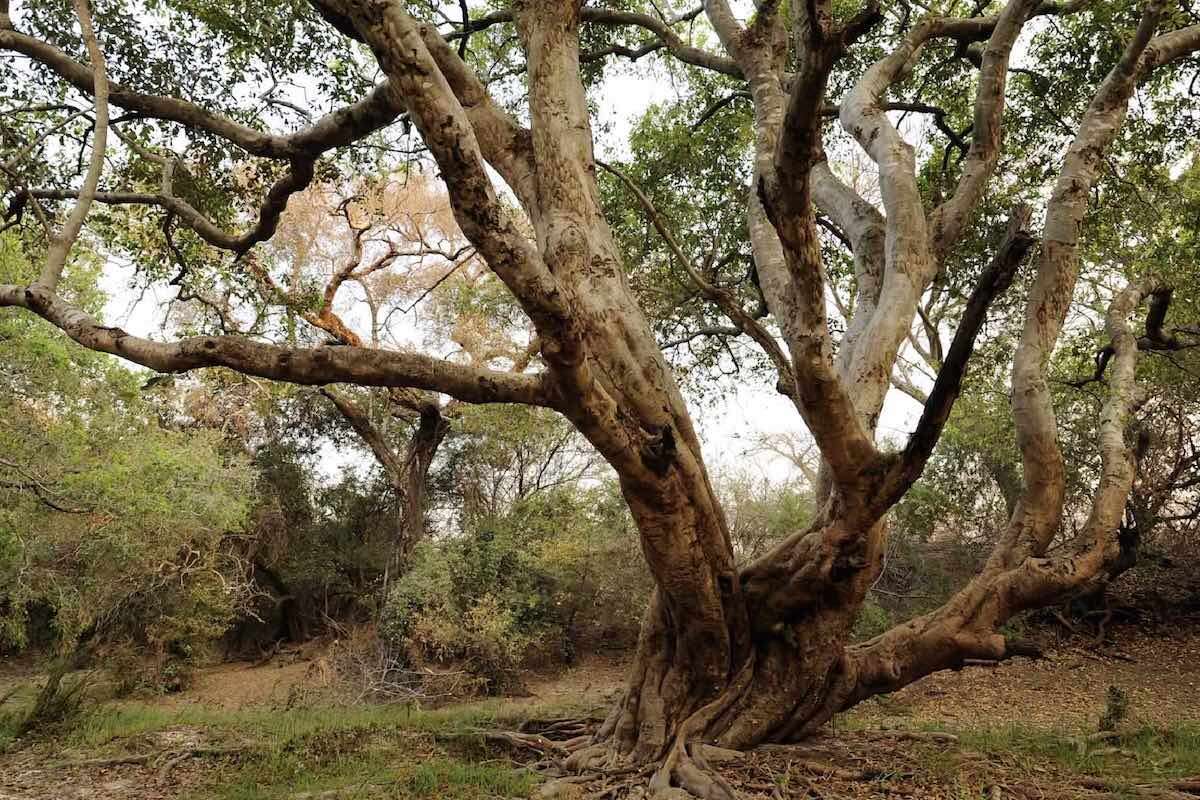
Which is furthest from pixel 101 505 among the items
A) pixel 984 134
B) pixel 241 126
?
pixel 984 134

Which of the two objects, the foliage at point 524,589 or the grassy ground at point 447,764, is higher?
the foliage at point 524,589

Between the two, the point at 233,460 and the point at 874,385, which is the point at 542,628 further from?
the point at 874,385

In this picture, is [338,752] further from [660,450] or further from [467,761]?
[660,450]

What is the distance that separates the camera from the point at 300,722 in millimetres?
6441

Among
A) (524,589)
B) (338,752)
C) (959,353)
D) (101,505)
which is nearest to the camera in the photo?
(959,353)

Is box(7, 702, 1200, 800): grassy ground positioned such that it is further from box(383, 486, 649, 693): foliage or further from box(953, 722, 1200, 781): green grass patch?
box(383, 486, 649, 693): foliage

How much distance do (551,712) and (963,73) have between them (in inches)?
289

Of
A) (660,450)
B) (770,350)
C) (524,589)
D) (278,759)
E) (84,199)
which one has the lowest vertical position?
(278,759)

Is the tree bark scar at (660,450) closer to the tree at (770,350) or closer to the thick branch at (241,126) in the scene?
the tree at (770,350)

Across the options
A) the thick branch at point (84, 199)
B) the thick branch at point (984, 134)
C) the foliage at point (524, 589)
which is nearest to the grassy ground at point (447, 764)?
the thick branch at point (84, 199)

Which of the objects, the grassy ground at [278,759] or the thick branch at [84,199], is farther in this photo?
the grassy ground at [278,759]

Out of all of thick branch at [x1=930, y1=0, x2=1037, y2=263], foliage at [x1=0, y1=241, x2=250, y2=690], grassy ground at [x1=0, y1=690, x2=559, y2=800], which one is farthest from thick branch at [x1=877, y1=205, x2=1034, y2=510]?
foliage at [x1=0, y1=241, x2=250, y2=690]

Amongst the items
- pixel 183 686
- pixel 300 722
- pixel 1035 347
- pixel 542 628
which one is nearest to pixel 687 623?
pixel 1035 347

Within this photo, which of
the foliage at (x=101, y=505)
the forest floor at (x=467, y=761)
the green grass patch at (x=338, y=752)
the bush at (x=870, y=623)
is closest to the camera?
the forest floor at (x=467, y=761)
